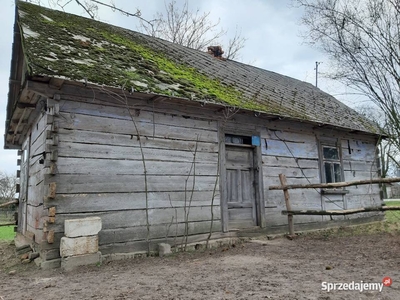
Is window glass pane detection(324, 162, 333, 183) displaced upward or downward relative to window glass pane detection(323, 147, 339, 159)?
downward

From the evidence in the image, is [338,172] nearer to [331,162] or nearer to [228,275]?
[331,162]

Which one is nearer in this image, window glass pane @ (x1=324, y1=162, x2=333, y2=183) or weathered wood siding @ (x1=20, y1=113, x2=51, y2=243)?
weathered wood siding @ (x1=20, y1=113, x2=51, y2=243)

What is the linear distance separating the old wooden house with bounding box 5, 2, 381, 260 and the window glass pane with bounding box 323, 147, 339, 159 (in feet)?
0.10

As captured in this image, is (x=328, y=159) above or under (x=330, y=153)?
under

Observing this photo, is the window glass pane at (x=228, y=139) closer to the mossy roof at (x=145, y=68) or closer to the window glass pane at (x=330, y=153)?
the mossy roof at (x=145, y=68)

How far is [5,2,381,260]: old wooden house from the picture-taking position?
5.53 m

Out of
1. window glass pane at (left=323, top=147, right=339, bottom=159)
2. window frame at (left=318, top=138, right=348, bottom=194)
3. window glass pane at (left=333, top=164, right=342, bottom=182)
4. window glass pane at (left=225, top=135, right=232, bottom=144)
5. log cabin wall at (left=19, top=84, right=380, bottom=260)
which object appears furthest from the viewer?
window glass pane at (left=333, top=164, right=342, bottom=182)

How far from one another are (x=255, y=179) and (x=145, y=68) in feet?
12.1

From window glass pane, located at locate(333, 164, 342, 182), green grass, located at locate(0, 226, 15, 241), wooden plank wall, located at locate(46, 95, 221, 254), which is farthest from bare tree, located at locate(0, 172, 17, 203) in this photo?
window glass pane, located at locate(333, 164, 342, 182)

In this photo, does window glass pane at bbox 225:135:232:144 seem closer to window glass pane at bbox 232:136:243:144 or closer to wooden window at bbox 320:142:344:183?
window glass pane at bbox 232:136:243:144

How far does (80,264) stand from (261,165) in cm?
469

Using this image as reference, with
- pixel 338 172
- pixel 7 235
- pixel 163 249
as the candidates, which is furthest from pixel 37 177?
pixel 338 172

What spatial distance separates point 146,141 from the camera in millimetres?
6367

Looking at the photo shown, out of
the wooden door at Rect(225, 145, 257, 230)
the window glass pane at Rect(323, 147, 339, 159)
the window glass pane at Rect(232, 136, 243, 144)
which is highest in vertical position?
the window glass pane at Rect(232, 136, 243, 144)
